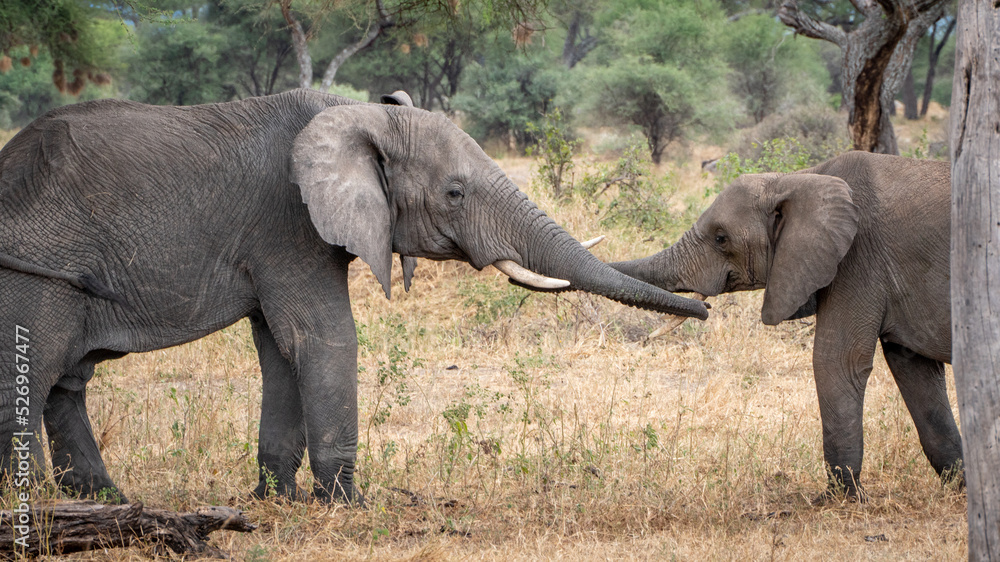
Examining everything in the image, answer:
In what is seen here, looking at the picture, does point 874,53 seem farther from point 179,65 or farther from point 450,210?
point 179,65

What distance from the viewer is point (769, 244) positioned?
197 inches

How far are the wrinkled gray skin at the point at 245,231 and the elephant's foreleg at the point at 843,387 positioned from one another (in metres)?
0.74

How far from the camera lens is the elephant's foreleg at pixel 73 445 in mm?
4805

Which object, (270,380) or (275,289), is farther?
(270,380)

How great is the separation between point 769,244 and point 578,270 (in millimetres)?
1143

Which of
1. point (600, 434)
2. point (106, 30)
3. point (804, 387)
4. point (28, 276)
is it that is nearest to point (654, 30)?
point (106, 30)

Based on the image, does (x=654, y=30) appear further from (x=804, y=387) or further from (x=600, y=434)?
(x=600, y=434)

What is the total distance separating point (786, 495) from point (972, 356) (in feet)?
6.50

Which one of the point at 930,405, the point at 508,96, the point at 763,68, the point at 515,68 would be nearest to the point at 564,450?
the point at 930,405

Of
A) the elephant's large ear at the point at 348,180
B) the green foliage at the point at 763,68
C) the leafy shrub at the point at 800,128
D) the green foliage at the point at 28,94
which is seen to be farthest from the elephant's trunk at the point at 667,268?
the green foliage at the point at 28,94

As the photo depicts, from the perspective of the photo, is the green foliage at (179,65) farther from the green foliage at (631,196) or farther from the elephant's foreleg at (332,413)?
the elephant's foreleg at (332,413)

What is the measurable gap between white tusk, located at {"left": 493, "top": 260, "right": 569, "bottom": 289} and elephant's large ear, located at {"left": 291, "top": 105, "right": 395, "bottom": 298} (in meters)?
0.55

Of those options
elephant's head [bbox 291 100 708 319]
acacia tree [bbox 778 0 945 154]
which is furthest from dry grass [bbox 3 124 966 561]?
acacia tree [bbox 778 0 945 154]

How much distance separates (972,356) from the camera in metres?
3.22
